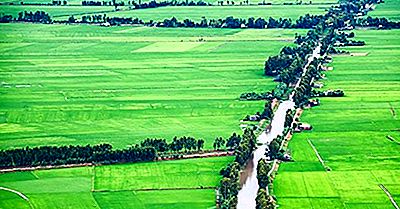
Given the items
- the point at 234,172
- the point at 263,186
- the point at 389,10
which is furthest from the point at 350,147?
the point at 389,10

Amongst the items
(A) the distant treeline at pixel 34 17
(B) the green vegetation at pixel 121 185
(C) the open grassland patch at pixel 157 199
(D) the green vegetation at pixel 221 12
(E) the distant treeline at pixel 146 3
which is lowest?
(C) the open grassland patch at pixel 157 199

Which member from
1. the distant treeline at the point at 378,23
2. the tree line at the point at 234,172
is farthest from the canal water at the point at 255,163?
the distant treeline at the point at 378,23

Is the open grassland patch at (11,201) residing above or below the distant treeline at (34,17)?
below

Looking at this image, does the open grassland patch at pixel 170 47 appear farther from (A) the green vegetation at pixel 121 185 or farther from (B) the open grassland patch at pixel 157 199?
(B) the open grassland patch at pixel 157 199

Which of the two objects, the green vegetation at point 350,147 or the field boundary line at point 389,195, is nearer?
the field boundary line at point 389,195

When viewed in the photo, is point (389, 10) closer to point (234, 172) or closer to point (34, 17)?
point (34, 17)

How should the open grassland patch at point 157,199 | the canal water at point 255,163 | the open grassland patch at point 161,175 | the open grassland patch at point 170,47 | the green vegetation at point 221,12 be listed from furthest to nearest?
the green vegetation at point 221,12
the open grassland patch at point 170,47
the open grassland patch at point 161,175
the canal water at point 255,163
the open grassland patch at point 157,199
